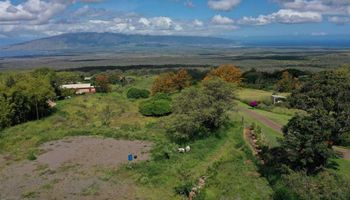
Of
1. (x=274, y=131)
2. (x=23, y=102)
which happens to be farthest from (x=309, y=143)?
(x=23, y=102)

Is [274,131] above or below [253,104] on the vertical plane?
above

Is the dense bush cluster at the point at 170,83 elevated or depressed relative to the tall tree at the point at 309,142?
depressed

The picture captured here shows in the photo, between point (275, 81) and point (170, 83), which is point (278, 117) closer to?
point (170, 83)

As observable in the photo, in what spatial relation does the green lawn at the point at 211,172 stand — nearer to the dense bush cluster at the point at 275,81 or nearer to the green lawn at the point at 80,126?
the green lawn at the point at 80,126

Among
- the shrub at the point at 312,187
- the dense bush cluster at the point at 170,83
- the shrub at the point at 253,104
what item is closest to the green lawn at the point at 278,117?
the shrub at the point at 253,104

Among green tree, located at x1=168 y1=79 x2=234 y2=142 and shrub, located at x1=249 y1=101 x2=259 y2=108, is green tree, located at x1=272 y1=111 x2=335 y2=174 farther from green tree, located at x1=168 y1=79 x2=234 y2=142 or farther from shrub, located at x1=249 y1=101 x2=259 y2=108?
shrub, located at x1=249 y1=101 x2=259 y2=108

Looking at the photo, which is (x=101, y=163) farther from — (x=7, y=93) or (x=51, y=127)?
(x=7, y=93)

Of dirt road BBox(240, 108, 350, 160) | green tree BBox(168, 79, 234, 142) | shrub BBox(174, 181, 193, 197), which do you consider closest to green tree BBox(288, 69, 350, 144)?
dirt road BBox(240, 108, 350, 160)
